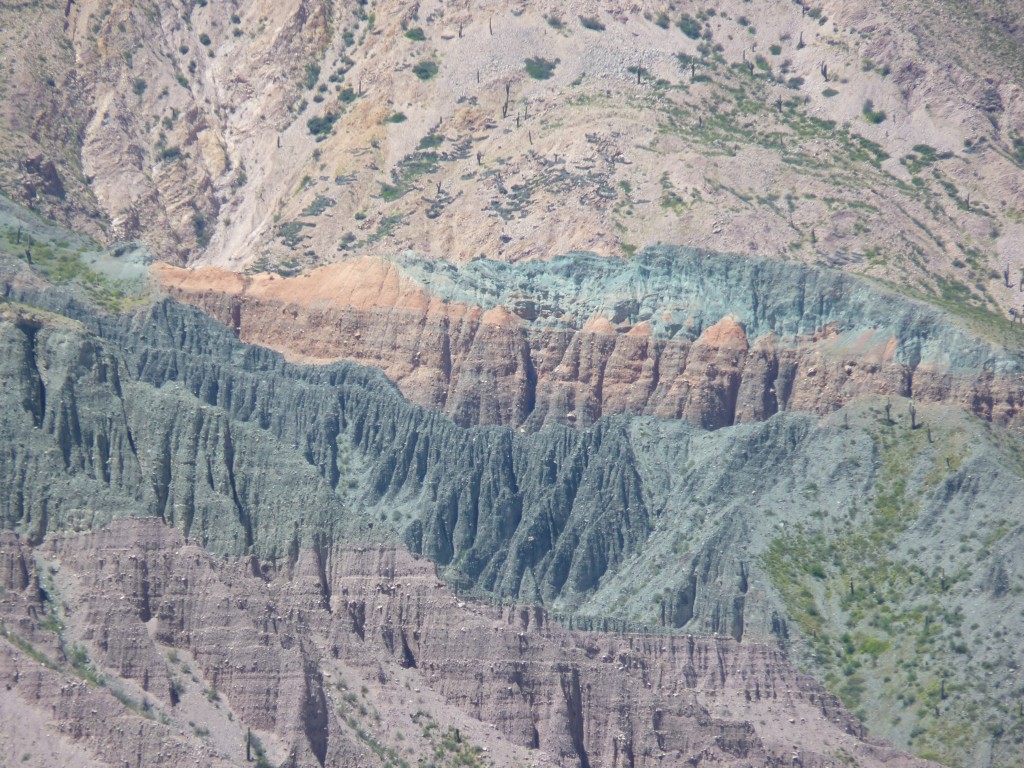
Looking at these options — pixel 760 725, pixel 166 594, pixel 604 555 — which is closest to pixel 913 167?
pixel 604 555

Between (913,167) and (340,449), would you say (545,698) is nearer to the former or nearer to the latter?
(340,449)

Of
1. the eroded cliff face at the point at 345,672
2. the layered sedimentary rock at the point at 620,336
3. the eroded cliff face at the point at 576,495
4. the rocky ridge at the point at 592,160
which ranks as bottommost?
the eroded cliff face at the point at 345,672

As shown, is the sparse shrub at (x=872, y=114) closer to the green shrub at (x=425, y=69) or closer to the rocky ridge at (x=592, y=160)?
the rocky ridge at (x=592, y=160)

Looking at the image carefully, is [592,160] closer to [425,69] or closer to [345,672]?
[425,69]

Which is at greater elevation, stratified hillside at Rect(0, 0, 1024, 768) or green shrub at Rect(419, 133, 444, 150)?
A: green shrub at Rect(419, 133, 444, 150)

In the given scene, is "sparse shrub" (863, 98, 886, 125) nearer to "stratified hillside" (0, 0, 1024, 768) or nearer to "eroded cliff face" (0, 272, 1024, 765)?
"stratified hillside" (0, 0, 1024, 768)

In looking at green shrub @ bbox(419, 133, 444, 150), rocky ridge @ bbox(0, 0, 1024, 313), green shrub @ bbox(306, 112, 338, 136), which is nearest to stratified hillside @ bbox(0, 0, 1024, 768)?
green shrub @ bbox(306, 112, 338, 136)

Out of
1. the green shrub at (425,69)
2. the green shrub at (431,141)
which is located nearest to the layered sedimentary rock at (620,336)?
the green shrub at (431,141)
